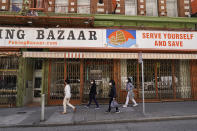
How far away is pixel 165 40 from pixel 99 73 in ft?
18.6

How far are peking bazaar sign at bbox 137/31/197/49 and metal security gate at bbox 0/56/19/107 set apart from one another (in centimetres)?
945

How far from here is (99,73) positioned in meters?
10.5

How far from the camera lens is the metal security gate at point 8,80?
31.4 ft

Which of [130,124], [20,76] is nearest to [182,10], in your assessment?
[130,124]

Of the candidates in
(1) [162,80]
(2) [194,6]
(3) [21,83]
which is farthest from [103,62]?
(2) [194,6]

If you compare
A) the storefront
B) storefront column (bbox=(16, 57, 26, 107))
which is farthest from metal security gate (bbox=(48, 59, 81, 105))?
storefront column (bbox=(16, 57, 26, 107))

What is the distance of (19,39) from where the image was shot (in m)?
9.68

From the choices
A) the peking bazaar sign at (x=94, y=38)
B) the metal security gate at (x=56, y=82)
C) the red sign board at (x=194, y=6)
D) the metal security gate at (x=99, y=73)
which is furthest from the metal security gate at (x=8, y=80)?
the red sign board at (x=194, y=6)

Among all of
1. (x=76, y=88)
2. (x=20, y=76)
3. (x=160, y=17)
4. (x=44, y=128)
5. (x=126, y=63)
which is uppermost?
(x=160, y=17)

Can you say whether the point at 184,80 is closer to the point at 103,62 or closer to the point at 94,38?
the point at 103,62

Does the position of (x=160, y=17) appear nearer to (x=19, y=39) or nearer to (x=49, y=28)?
(x=49, y=28)

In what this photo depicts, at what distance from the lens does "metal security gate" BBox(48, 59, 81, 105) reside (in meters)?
10.0

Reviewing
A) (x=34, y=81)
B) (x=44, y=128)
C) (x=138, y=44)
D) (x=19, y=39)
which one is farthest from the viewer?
(x=34, y=81)

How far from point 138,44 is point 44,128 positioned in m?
8.23
